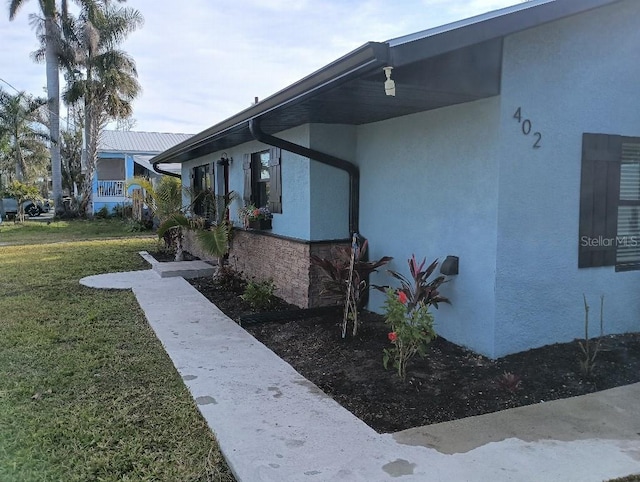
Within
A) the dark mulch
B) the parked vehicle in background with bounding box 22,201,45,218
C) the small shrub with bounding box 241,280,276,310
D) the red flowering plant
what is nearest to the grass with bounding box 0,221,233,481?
the dark mulch

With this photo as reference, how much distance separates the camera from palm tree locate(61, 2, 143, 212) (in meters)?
25.1

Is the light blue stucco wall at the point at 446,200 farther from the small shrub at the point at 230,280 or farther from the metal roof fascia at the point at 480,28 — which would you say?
the small shrub at the point at 230,280

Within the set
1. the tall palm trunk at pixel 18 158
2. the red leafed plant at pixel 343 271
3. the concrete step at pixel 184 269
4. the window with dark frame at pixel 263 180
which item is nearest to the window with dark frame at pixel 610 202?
the red leafed plant at pixel 343 271

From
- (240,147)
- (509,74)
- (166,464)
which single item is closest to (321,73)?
(509,74)

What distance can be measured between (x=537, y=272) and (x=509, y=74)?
5.94 feet

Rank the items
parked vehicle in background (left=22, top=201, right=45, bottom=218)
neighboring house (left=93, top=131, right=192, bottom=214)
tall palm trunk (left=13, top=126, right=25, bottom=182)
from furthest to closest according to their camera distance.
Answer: parked vehicle in background (left=22, top=201, right=45, bottom=218) < tall palm trunk (left=13, top=126, right=25, bottom=182) < neighboring house (left=93, top=131, right=192, bottom=214)

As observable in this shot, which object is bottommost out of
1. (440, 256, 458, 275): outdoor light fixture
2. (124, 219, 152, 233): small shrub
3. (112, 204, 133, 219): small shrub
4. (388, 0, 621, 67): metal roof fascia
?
(124, 219, 152, 233): small shrub

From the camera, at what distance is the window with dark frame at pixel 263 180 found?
312 inches

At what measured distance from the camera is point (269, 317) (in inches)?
259

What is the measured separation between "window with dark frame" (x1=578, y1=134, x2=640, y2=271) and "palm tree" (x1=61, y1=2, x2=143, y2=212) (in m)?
24.6

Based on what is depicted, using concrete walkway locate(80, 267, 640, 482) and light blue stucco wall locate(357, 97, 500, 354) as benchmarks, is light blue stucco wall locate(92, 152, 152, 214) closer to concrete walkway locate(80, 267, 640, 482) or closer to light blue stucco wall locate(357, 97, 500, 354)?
light blue stucco wall locate(357, 97, 500, 354)

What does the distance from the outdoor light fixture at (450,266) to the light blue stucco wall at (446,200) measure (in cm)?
7

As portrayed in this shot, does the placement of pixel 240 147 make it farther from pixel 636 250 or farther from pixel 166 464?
pixel 166 464

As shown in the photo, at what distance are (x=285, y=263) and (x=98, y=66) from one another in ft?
72.8
